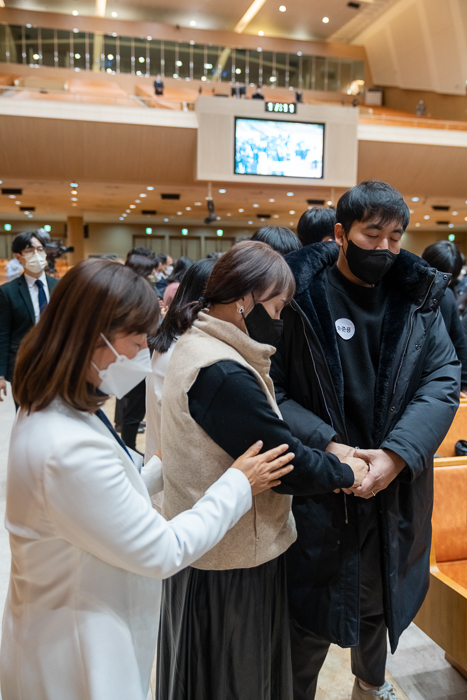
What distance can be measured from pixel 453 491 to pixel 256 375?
4.57 ft

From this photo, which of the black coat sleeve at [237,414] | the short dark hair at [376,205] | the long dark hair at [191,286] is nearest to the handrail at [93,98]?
the long dark hair at [191,286]

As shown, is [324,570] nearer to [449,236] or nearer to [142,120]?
[142,120]

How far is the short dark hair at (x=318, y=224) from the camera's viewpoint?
2830mm

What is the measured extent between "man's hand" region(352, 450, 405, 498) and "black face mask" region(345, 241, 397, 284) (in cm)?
55

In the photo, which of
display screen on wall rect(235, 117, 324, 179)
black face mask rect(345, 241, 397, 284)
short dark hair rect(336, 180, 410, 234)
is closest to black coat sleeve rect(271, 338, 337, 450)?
black face mask rect(345, 241, 397, 284)

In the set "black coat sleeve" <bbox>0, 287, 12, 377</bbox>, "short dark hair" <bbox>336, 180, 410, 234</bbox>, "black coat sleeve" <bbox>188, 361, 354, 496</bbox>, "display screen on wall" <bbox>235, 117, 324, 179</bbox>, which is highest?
"display screen on wall" <bbox>235, 117, 324, 179</bbox>

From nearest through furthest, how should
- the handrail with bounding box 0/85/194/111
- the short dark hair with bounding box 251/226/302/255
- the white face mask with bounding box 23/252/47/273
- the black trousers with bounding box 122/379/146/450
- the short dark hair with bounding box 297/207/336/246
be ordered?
1. the short dark hair with bounding box 251/226/302/255
2. the short dark hair with bounding box 297/207/336/246
3. the white face mask with bounding box 23/252/47/273
4. the black trousers with bounding box 122/379/146/450
5. the handrail with bounding box 0/85/194/111

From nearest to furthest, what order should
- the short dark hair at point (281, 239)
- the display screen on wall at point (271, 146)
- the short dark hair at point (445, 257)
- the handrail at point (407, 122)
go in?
the short dark hair at point (281, 239) → the short dark hair at point (445, 257) → the display screen on wall at point (271, 146) → the handrail at point (407, 122)

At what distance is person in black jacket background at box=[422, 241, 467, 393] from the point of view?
344 cm

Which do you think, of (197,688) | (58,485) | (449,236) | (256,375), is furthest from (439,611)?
(449,236)

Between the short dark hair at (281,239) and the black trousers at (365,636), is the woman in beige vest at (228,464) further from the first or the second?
the short dark hair at (281,239)

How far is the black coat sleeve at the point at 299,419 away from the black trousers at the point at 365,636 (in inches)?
10.9

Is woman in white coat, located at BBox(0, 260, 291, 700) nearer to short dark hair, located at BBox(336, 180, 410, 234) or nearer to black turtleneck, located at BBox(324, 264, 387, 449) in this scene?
black turtleneck, located at BBox(324, 264, 387, 449)

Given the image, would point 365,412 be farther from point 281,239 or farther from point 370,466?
point 281,239
